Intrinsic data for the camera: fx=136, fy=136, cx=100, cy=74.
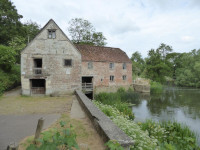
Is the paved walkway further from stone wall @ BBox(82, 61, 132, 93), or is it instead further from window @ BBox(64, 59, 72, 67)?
stone wall @ BBox(82, 61, 132, 93)

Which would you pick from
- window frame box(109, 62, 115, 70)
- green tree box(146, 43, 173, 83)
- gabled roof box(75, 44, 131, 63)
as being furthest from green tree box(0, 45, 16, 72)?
green tree box(146, 43, 173, 83)

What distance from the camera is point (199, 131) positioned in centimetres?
1092

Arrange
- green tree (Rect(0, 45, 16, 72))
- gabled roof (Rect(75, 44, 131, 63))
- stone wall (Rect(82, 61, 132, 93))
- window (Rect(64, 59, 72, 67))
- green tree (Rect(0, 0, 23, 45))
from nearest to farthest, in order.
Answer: green tree (Rect(0, 45, 16, 72)) → window (Rect(64, 59, 72, 67)) → stone wall (Rect(82, 61, 132, 93)) → gabled roof (Rect(75, 44, 131, 63)) → green tree (Rect(0, 0, 23, 45))

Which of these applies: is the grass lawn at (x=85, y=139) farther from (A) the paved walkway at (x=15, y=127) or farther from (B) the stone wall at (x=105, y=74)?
(B) the stone wall at (x=105, y=74)

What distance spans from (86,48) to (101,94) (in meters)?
8.11

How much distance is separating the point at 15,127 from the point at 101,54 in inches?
734

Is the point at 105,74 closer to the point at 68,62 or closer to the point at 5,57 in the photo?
the point at 68,62

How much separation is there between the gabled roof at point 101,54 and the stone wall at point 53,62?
409 cm

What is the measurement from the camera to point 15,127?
6.34m

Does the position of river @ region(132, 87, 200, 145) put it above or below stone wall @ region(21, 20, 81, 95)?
below

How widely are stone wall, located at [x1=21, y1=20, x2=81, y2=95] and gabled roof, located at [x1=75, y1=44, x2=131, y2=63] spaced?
409 centimetres

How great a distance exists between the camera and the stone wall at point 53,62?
16.0 metres

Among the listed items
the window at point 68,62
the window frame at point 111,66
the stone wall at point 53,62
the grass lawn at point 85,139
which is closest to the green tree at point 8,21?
the stone wall at point 53,62

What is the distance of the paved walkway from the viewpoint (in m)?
5.12
